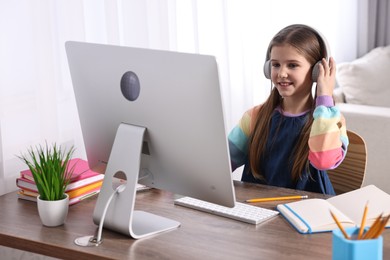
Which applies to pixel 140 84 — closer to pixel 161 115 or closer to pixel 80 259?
pixel 161 115

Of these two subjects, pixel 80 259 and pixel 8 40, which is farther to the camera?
pixel 8 40

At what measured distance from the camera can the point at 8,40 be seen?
2018mm

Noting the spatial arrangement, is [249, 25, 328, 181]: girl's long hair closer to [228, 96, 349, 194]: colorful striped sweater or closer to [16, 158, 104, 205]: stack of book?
[228, 96, 349, 194]: colorful striped sweater

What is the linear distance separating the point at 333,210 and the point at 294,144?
423 millimetres

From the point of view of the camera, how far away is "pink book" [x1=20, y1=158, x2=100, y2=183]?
1.93m

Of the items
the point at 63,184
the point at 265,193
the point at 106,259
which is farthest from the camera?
the point at 265,193

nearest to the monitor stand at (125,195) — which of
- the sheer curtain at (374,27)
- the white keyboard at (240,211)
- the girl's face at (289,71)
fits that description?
the white keyboard at (240,211)

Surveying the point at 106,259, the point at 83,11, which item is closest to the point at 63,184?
the point at 106,259

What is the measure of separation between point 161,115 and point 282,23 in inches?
81.2

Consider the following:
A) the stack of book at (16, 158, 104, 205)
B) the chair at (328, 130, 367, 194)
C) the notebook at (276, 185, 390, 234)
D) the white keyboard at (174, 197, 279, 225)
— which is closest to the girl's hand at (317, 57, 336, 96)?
the chair at (328, 130, 367, 194)

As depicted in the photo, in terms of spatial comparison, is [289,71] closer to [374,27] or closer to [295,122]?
[295,122]

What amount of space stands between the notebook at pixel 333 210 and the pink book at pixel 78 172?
540 millimetres

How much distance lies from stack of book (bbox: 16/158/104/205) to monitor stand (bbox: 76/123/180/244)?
0.68ft

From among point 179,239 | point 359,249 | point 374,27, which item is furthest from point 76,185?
point 374,27
